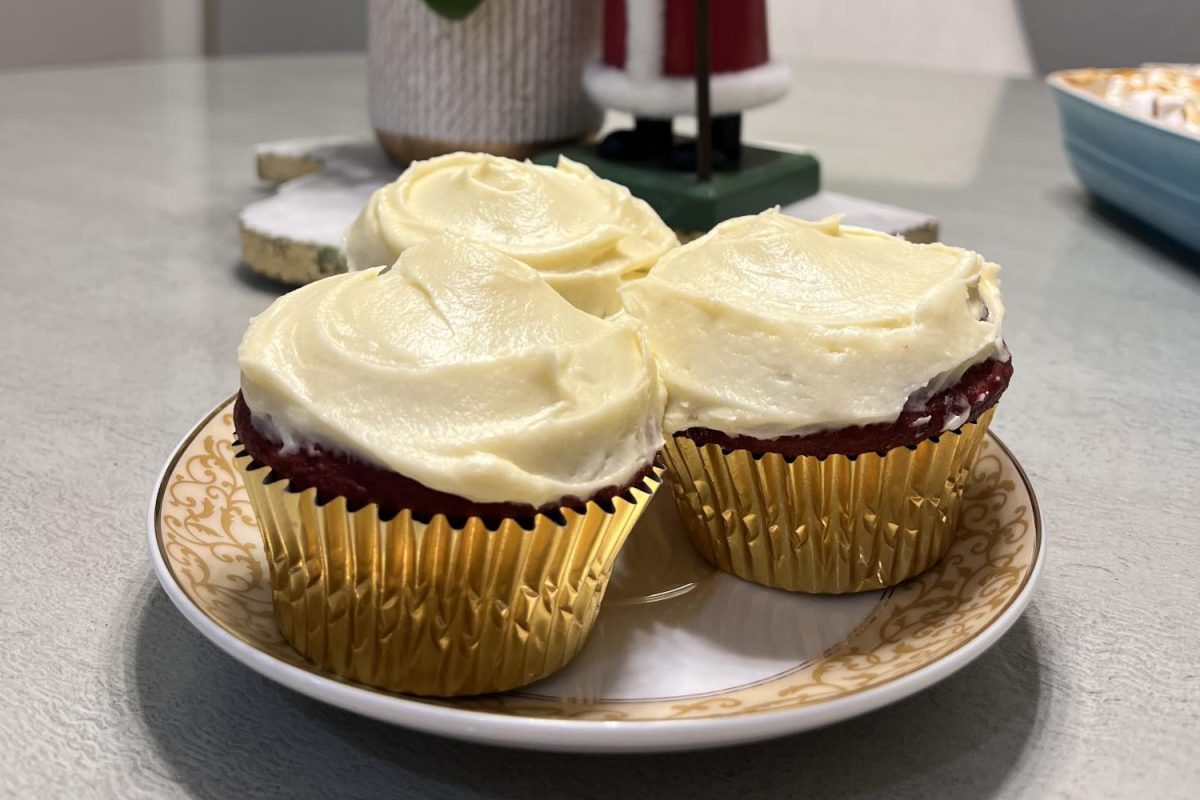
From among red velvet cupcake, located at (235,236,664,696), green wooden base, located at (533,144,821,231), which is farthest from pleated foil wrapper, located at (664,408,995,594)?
green wooden base, located at (533,144,821,231)

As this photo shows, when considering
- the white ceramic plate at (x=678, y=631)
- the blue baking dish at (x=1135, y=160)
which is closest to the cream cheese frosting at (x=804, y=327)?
the white ceramic plate at (x=678, y=631)

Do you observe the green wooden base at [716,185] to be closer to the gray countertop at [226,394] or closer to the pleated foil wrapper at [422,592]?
the gray countertop at [226,394]

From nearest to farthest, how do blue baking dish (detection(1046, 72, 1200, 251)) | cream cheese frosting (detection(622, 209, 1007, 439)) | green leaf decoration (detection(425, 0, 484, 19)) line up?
cream cheese frosting (detection(622, 209, 1007, 439))
blue baking dish (detection(1046, 72, 1200, 251))
green leaf decoration (detection(425, 0, 484, 19))

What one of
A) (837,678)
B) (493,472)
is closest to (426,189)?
(493,472)

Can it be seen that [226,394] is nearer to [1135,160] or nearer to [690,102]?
[690,102]

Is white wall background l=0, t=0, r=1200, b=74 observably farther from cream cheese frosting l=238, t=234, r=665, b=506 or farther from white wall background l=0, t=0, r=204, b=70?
cream cheese frosting l=238, t=234, r=665, b=506

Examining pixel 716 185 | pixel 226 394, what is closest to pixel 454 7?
pixel 716 185

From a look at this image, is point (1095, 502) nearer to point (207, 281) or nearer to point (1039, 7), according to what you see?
point (207, 281)
